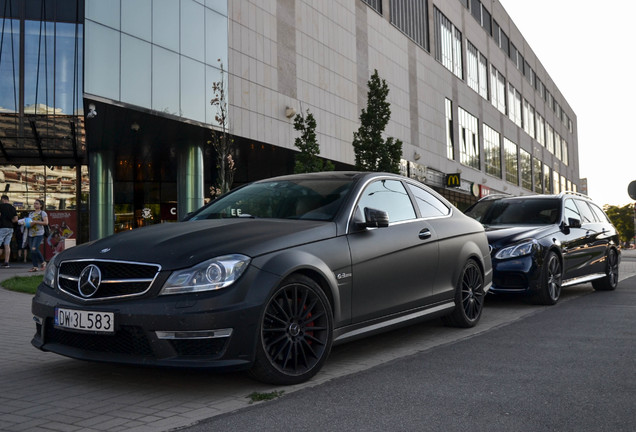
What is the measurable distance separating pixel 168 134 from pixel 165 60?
113 inches

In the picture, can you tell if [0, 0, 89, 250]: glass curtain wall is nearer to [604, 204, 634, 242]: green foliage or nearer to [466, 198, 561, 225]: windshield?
[466, 198, 561, 225]: windshield

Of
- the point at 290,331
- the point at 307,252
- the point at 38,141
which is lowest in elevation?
the point at 290,331

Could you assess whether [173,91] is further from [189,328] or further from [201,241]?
[189,328]

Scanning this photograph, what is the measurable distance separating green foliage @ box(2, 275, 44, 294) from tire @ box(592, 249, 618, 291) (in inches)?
349

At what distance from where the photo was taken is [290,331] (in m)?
4.39

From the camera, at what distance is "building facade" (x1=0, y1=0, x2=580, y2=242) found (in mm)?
19859

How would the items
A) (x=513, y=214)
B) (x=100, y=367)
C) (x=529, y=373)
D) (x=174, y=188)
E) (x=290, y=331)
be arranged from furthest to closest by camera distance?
1. (x=174, y=188)
2. (x=513, y=214)
3. (x=100, y=367)
4. (x=529, y=373)
5. (x=290, y=331)

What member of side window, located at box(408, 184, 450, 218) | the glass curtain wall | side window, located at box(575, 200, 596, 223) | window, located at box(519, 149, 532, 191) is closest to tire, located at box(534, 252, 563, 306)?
side window, located at box(575, 200, 596, 223)

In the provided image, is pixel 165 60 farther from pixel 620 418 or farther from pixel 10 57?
pixel 620 418

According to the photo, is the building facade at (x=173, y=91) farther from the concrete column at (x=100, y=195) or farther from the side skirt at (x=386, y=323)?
the side skirt at (x=386, y=323)

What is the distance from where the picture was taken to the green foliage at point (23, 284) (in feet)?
34.3

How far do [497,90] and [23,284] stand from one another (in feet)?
166

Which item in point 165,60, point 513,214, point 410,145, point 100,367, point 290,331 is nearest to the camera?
point 290,331

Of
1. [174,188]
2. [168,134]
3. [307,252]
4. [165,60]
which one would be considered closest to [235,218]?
[307,252]
